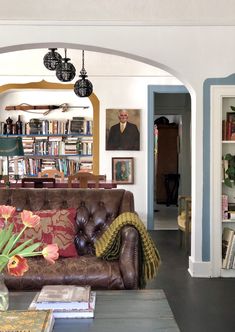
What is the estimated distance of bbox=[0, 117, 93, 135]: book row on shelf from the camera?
8289mm

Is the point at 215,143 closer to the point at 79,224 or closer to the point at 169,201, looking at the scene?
the point at 79,224

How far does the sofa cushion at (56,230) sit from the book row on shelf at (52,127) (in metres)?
4.79

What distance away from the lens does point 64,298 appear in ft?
6.88

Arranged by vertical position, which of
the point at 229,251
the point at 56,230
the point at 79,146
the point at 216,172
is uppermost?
the point at 79,146

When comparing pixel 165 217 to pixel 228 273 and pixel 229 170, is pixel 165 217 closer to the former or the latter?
pixel 228 273

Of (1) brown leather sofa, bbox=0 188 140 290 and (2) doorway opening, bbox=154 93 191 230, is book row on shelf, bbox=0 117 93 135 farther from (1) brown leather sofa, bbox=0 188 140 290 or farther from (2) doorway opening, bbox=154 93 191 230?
(1) brown leather sofa, bbox=0 188 140 290

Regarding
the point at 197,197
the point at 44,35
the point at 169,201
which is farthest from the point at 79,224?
the point at 169,201

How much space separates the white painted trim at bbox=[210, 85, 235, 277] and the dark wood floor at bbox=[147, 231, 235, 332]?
275 mm

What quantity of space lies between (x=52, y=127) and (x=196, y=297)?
5114 mm

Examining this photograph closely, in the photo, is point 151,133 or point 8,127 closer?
point 151,133

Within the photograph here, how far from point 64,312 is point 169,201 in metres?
9.89

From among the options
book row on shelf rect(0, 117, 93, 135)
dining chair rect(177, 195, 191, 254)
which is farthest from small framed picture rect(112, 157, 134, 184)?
dining chair rect(177, 195, 191, 254)

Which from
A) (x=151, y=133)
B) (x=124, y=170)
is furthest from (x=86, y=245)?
(x=151, y=133)

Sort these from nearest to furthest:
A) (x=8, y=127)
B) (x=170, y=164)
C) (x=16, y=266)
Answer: (x=16, y=266)
(x=8, y=127)
(x=170, y=164)
